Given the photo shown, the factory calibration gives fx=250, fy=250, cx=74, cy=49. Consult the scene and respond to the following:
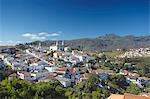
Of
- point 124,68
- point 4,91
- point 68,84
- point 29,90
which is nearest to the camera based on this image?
point 4,91

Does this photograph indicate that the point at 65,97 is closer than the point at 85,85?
Yes

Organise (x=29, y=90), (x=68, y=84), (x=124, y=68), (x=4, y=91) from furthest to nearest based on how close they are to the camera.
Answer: (x=124, y=68), (x=68, y=84), (x=29, y=90), (x=4, y=91)

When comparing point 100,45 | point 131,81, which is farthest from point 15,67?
point 100,45

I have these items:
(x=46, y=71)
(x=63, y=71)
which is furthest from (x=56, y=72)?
(x=46, y=71)

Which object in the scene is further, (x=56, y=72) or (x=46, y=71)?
(x=46, y=71)

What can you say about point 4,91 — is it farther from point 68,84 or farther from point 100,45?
point 100,45

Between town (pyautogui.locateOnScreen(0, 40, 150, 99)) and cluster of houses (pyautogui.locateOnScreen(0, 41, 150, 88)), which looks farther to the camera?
cluster of houses (pyautogui.locateOnScreen(0, 41, 150, 88))

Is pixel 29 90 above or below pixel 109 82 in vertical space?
above

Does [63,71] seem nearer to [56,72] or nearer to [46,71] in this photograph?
[56,72]

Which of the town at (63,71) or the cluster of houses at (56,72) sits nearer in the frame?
the town at (63,71)

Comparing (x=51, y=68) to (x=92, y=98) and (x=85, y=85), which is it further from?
(x=92, y=98)
